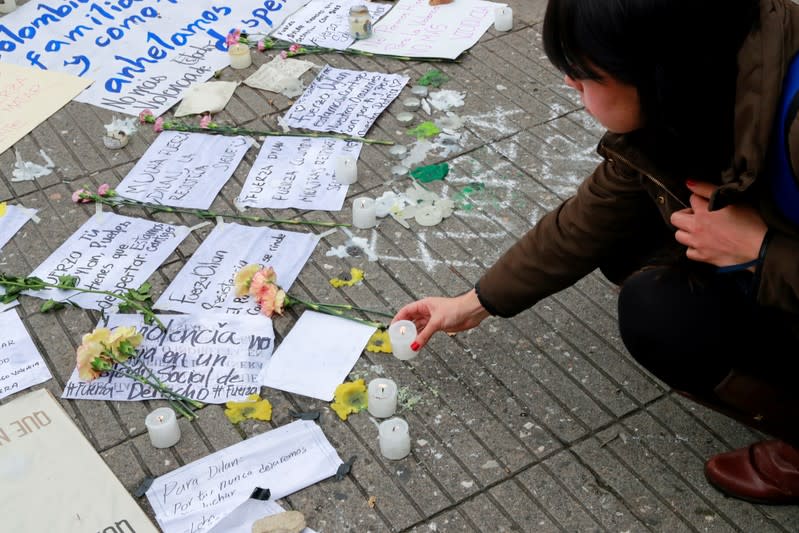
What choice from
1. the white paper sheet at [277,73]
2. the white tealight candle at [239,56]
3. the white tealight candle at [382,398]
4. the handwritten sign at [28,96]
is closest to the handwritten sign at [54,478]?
the white tealight candle at [382,398]

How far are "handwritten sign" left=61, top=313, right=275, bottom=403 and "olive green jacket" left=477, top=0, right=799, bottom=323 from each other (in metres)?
0.67

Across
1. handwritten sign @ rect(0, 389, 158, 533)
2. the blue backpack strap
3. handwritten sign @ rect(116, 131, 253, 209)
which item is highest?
the blue backpack strap

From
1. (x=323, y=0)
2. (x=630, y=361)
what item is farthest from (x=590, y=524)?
(x=323, y=0)

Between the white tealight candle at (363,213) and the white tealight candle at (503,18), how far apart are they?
1348 millimetres

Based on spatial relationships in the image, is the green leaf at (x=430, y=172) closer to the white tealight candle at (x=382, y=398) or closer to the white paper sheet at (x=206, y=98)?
the white paper sheet at (x=206, y=98)

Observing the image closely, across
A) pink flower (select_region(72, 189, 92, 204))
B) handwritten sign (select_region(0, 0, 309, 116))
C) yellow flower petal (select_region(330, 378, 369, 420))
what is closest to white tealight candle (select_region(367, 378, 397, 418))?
yellow flower petal (select_region(330, 378, 369, 420))

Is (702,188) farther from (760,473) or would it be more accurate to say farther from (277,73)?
(277,73)

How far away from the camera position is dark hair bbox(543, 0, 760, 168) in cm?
155

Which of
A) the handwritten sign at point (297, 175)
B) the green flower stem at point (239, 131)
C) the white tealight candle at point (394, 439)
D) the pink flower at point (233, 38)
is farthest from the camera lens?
the pink flower at point (233, 38)

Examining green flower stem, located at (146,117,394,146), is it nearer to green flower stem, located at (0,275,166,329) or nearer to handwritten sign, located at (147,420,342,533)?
green flower stem, located at (0,275,166,329)

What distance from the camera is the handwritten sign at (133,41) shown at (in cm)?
374

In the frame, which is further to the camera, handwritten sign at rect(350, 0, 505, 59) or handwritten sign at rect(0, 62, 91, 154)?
handwritten sign at rect(350, 0, 505, 59)

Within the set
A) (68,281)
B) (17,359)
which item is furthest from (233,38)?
(17,359)

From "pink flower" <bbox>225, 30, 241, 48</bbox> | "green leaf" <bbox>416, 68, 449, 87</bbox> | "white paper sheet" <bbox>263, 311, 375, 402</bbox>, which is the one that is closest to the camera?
"white paper sheet" <bbox>263, 311, 375, 402</bbox>
